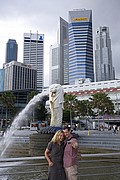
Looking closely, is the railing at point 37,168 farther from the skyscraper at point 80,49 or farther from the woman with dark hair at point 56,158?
the skyscraper at point 80,49

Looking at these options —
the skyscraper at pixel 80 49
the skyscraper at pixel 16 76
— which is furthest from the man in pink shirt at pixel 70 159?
the skyscraper at pixel 16 76

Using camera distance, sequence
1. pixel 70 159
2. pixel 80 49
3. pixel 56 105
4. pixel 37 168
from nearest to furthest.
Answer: pixel 70 159
pixel 37 168
pixel 56 105
pixel 80 49

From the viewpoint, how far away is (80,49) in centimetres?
16412

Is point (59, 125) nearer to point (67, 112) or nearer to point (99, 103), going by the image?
point (99, 103)

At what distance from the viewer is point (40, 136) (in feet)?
50.4

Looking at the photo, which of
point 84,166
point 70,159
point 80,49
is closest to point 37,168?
point 84,166

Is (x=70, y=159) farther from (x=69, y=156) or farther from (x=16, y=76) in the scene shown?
(x=16, y=76)

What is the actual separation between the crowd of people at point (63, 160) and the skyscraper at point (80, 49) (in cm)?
15646

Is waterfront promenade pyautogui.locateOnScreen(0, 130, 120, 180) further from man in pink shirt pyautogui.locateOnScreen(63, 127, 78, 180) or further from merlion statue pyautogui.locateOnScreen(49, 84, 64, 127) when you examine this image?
merlion statue pyautogui.locateOnScreen(49, 84, 64, 127)

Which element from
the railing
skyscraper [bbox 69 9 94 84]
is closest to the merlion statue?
the railing

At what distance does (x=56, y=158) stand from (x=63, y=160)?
15 cm

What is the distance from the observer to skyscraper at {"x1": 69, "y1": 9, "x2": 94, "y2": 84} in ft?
530

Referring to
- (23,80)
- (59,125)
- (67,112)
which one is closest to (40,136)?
(59,125)

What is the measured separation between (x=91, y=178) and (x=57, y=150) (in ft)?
10.1
